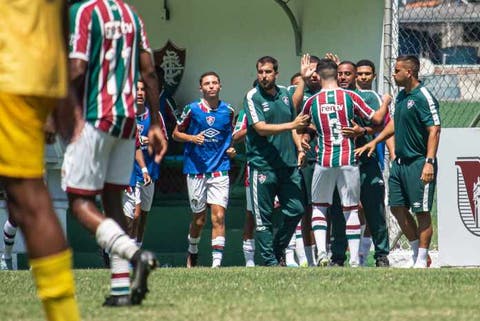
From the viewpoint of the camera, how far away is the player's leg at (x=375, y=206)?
13.5 m

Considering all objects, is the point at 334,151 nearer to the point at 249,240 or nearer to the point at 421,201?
the point at 421,201

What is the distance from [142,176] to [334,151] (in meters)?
2.43

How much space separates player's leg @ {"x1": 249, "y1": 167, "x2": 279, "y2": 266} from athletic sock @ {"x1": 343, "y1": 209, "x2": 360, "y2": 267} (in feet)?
2.60

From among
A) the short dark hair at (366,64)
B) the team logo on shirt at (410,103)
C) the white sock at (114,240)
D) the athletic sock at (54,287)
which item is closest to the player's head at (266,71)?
the short dark hair at (366,64)

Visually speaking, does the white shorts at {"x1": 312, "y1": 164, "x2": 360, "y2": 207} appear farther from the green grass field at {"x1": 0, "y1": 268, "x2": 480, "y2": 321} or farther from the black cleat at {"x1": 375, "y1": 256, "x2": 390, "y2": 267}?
the green grass field at {"x1": 0, "y1": 268, "x2": 480, "y2": 321}

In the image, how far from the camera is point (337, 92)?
13.2 meters

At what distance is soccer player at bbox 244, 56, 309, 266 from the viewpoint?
43.7 feet

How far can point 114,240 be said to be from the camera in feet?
23.4

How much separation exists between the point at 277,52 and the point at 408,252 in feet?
10.0

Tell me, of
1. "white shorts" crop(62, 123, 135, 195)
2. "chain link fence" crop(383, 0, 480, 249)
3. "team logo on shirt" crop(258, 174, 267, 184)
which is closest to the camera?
"white shorts" crop(62, 123, 135, 195)

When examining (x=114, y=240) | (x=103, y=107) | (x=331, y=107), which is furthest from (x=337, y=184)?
(x=114, y=240)

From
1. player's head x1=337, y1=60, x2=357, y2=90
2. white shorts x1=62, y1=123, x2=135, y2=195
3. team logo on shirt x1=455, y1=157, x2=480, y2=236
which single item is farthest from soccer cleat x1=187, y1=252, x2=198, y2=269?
white shorts x1=62, y1=123, x2=135, y2=195

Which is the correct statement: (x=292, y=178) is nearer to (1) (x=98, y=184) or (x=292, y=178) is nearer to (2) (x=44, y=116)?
(1) (x=98, y=184)

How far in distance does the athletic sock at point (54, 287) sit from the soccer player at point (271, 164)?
25.2 feet
